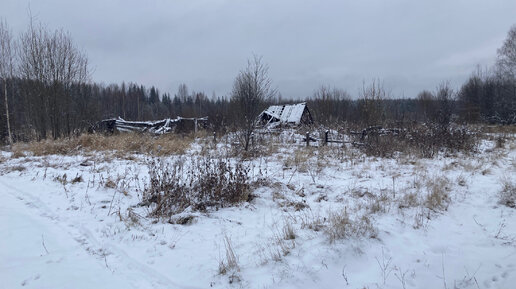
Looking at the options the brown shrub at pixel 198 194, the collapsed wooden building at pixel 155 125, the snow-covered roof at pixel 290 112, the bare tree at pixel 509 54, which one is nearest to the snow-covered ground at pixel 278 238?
the brown shrub at pixel 198 194

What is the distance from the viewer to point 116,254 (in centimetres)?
330

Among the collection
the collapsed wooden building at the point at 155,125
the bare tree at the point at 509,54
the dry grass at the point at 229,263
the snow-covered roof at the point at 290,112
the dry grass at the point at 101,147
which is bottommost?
the dry grass at the point at 229,263

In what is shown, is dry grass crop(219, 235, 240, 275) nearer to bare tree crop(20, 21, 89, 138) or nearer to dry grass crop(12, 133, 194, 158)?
dry grass crop(12, 133, 194, 158)

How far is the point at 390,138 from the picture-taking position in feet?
36.6

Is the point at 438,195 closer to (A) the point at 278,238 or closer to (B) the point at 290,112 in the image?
(A) the point at 278,238

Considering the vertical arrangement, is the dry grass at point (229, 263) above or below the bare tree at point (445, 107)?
below

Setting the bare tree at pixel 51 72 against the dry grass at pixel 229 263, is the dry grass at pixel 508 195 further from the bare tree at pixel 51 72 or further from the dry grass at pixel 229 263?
the bare tree at pixel 51 72

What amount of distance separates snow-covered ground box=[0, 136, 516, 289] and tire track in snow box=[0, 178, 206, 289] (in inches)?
0.5

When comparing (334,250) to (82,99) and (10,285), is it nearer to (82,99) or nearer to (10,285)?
(10,285)

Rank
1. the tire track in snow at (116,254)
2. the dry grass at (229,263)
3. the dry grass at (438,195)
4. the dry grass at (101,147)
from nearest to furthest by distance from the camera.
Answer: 1. the tire track in snow at (116,254)
2. the dry grass at (229,263)
3. the dry grass at (438,195)
4. the dry grass at (101,147)

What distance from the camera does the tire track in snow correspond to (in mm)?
2801

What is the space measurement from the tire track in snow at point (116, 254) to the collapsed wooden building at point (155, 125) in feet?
48.4

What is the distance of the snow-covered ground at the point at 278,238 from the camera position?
2.87 metres

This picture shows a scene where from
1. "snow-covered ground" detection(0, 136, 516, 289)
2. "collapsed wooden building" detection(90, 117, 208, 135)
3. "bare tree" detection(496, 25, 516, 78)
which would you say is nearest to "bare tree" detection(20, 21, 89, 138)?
"collapsed wooden building" detection(90, 117, 208, 135)
